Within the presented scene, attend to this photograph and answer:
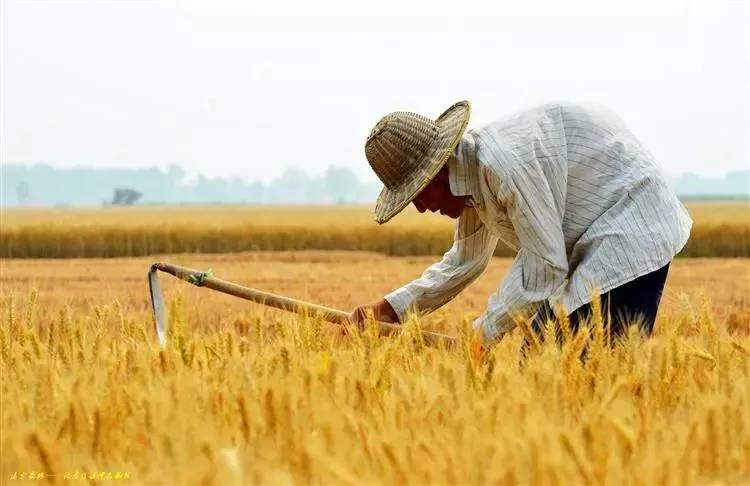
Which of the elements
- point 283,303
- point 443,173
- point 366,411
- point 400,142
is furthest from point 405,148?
point 366,411

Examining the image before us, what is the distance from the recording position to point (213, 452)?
5.90 ft

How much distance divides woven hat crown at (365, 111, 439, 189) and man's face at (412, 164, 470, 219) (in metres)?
0.07

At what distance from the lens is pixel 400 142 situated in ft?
11.0

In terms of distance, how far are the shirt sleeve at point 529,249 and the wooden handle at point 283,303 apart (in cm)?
18

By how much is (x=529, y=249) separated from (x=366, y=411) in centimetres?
109

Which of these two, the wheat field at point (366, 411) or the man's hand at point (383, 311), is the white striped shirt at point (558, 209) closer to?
the man's hand at point (383, 311)

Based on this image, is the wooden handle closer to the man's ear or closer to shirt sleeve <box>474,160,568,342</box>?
shirt sleeve <box>474,160,568,342</box>

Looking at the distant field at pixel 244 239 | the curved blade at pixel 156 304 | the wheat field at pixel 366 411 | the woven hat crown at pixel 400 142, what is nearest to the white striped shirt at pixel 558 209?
the woven hat crown at pixel 400 142

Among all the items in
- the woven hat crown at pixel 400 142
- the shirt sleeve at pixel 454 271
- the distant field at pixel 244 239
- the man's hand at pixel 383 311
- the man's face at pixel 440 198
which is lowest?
the distant field at pixel 244 239

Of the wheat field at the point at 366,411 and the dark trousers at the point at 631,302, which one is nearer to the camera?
the wheat field at the point at 366,411

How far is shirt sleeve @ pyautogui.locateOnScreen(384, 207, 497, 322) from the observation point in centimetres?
382

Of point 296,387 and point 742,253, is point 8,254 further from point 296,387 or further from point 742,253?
point 296,387

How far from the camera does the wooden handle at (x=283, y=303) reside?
3504 mm

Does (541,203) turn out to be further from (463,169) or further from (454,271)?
(454,271)
